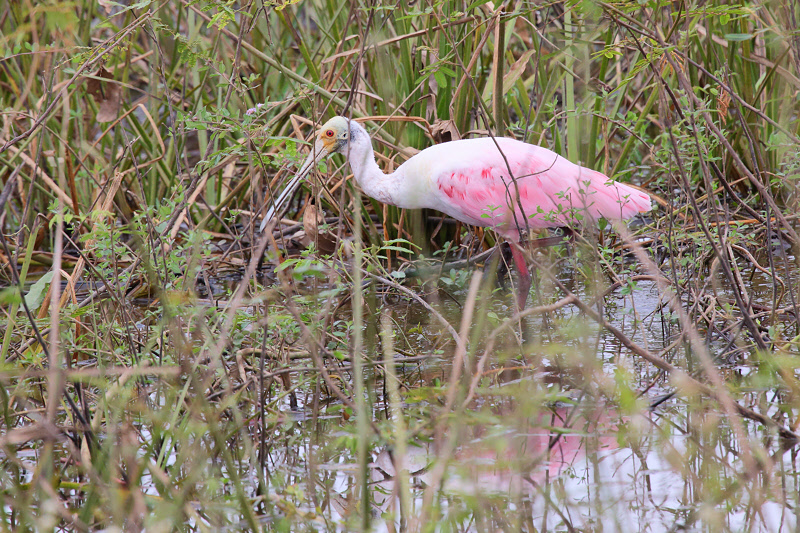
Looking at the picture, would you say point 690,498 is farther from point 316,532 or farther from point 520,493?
point 316,532

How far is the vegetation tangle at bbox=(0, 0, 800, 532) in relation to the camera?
2.23 metres

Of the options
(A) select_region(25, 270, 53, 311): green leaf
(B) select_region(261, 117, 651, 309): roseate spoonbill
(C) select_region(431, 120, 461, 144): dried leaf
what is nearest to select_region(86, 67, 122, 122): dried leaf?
(B) select_region(261, 117, 651, 309): roseate spoonbill

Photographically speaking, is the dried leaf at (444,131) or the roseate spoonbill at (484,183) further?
the dried leaf at (444,131)

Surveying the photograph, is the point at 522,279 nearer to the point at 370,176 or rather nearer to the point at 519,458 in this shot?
the point at 370,176

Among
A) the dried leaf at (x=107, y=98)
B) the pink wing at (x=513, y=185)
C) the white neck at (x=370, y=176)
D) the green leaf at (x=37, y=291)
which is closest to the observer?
the green leaf at (x=37, y=291)

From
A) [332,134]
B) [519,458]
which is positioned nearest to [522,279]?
[332,134]

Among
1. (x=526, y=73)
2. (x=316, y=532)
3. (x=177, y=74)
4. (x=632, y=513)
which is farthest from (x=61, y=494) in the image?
(x=177, y=74)

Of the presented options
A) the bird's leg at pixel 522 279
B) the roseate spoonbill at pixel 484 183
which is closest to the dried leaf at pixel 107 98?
the roseate spoonbill at pixel 484 183

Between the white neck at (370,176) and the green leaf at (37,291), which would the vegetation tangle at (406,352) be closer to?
the green leaf at (37,291)

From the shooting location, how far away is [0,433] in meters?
3.00

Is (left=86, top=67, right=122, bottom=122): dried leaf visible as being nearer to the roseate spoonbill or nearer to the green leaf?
the roseate spoonbill

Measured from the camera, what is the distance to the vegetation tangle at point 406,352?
7.33 feet

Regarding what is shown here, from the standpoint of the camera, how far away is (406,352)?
11.1 feet

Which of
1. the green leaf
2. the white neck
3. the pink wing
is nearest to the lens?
the green leaf
